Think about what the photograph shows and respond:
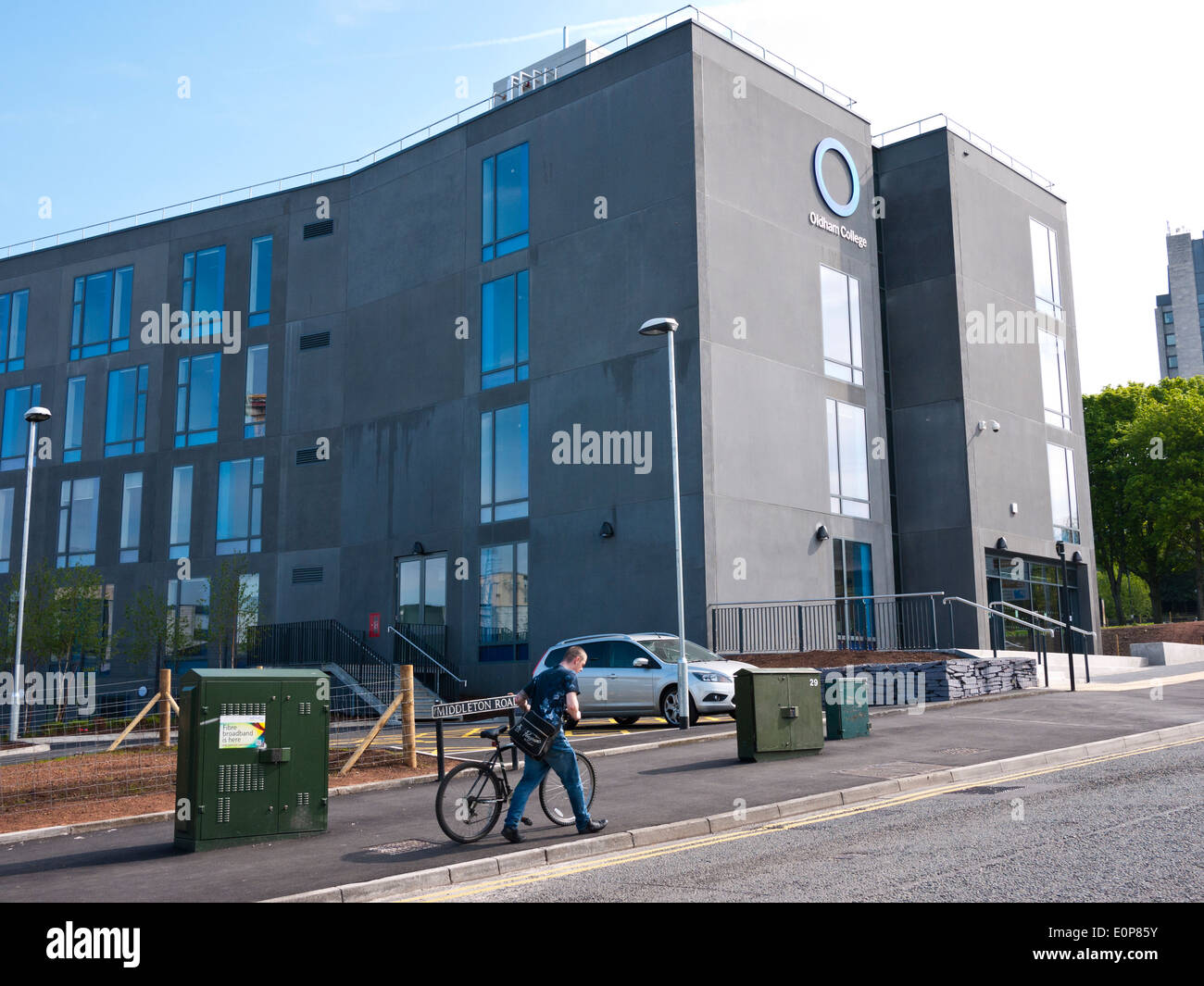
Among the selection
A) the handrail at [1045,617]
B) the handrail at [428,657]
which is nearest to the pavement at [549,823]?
the handrail at [1045,617]

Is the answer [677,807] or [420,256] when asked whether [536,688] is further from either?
[420,256]

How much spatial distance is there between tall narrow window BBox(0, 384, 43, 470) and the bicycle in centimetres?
3732

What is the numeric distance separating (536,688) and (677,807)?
90.8 inches

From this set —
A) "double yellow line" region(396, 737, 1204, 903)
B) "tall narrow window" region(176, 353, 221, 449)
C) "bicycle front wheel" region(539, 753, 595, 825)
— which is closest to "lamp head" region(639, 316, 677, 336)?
"double yellow line" region(396, 737, 1204, 903)

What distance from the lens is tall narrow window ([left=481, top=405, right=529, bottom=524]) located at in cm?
3189

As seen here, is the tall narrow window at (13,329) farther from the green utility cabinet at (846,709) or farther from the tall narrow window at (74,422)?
the green utility cabinet at (846,709)

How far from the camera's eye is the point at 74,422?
4153cm

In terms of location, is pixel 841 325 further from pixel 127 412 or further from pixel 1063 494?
pixel 127 412

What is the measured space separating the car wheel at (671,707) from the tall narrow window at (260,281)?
24009mm

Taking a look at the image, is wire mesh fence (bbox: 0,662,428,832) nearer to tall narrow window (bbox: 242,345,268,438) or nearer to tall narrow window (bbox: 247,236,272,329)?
tall narrow window (bbox: 242,345,268,438)

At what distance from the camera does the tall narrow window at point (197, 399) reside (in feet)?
129

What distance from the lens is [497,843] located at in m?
10.3
